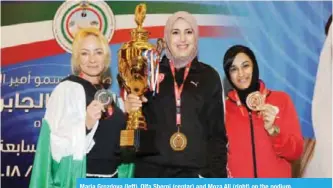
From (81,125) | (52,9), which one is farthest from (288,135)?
(52,9)

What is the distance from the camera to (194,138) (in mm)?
2098

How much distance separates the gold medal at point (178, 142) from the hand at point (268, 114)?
0.35 metres

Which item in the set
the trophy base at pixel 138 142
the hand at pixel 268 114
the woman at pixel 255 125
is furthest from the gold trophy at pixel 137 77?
the hand at pixel 268 114

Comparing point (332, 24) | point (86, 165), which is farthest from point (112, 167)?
point (332, 24)

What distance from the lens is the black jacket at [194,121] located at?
208 cm

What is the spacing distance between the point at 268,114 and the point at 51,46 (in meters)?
0.98

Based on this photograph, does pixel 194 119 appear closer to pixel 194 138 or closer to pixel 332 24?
pixel 194 138

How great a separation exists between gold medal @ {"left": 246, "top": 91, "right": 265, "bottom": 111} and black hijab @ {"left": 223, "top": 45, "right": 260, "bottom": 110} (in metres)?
0.03

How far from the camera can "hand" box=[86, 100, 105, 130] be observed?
2117mm

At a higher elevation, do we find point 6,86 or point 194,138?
point 6,86

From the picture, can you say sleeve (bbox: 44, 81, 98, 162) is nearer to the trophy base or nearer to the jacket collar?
the trophy base

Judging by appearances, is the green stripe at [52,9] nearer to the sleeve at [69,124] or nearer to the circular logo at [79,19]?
the circular logo at [79,19]

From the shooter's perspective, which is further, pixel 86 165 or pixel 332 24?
pixel 332 24

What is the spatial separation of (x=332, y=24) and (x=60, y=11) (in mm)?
1206
